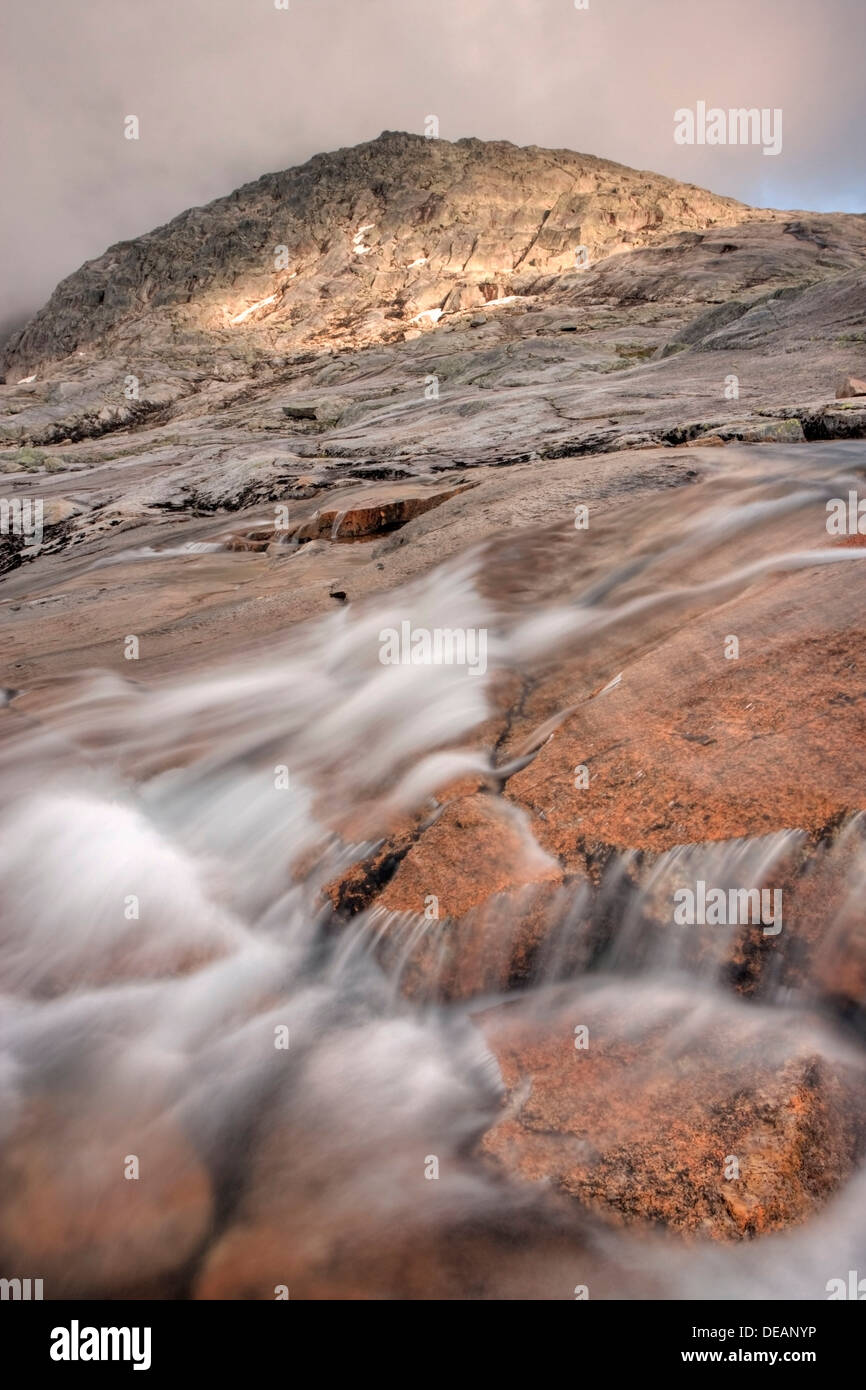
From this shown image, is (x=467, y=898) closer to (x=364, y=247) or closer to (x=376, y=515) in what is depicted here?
(x=376, y=515)

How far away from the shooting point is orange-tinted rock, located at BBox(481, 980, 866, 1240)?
213cm

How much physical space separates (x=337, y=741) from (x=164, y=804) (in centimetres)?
108

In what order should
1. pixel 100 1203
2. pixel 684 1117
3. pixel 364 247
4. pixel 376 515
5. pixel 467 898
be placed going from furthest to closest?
pixel 364 247, pixel 376 515, pixel 467 898, pixel 100 1203, pixel 684 1117

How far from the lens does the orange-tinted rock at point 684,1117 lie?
213 centimetres

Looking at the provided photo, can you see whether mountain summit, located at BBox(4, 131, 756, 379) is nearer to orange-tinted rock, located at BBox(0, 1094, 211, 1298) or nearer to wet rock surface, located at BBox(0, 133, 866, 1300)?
wet rock surface, located at BBox(0, 133, 866, 1300)

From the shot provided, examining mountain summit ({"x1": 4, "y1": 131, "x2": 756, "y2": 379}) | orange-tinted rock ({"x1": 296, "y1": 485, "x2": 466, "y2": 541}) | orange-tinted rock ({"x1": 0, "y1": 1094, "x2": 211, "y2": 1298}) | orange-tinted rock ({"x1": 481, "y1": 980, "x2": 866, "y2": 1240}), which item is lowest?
orange-tinted rock ({"x1": 0, "y1": 1094, "x2": 211, "y2": 1298})

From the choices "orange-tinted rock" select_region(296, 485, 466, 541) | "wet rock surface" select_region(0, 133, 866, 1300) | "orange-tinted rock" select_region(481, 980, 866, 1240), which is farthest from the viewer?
"orange-tinted rock" select_region(296, 485, 466, 541)

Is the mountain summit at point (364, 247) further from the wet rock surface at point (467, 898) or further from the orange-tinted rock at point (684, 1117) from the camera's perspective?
the orange-tinted rock at point (684, 1117)

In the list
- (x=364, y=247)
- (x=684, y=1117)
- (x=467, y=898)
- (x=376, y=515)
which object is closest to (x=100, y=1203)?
(x=467, y=898)

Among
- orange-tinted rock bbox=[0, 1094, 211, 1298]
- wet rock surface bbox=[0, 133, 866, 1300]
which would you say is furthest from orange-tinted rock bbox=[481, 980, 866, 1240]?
orange-tinted rock bbox=[0, 1094, 211, 1298]

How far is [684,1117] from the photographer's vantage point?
7.48 ft

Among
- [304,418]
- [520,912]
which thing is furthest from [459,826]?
[304,418]

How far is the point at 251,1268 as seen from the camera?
225 cm

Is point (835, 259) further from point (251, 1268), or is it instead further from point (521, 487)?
point (251, 1268)
